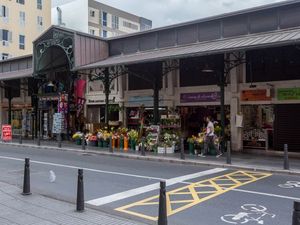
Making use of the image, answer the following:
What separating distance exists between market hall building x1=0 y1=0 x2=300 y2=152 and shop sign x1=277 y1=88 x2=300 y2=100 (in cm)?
4

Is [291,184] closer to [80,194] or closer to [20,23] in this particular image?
[80,194]

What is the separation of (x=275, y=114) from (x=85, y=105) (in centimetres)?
1390

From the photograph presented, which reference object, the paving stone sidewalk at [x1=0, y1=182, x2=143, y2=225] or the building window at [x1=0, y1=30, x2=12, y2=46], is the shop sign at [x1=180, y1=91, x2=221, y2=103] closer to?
the paving stone sidewalk at [x1=0, y1=182, x2=143, y2=225]

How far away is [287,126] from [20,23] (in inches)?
1820

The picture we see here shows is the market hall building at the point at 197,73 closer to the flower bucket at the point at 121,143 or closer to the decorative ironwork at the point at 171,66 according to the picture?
the decorative ironwork at the point at 171,66

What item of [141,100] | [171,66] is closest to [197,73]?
[171,66]

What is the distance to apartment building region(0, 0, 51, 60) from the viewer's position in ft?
175

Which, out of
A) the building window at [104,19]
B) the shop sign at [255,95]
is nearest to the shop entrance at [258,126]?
the shop sign at [255,95]

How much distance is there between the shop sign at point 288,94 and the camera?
18.0 m

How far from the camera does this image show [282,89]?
60.5ft

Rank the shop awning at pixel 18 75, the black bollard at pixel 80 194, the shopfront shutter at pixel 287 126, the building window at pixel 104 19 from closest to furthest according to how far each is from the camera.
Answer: the black bollard at pixel 80 194, the shopfront shutter at pixel 287 126, the shop awning at pixel 18 75, the building window at pixel 104 19

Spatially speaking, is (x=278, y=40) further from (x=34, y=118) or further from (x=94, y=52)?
(x=34, y=118)

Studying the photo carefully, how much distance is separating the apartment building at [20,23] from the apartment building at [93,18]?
4556 mm

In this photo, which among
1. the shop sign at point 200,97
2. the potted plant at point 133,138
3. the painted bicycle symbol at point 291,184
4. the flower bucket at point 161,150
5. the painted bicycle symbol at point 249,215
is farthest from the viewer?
the potted plant at point 133,138
